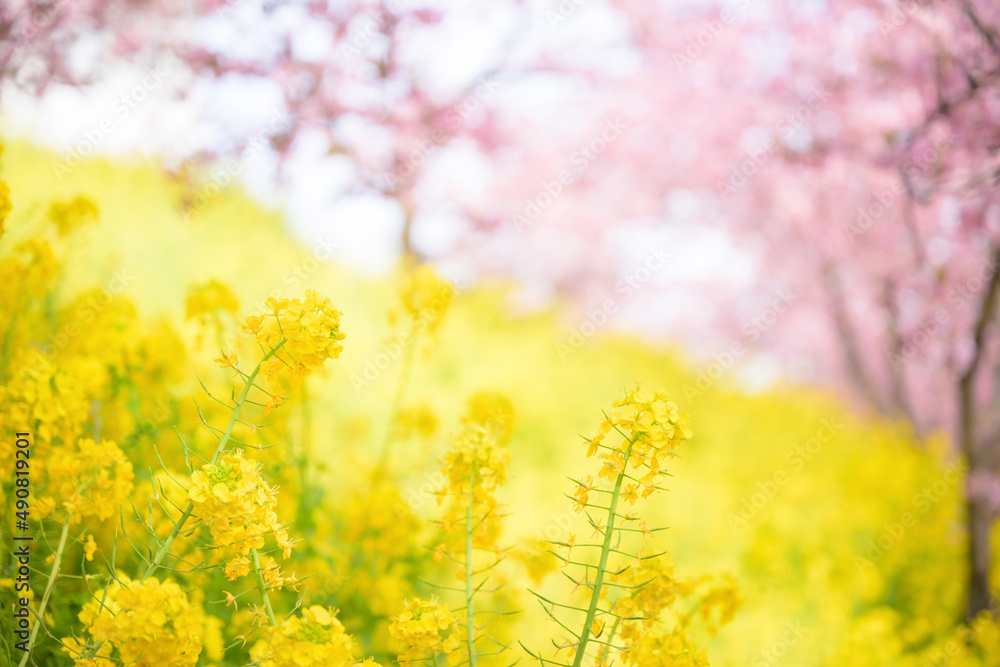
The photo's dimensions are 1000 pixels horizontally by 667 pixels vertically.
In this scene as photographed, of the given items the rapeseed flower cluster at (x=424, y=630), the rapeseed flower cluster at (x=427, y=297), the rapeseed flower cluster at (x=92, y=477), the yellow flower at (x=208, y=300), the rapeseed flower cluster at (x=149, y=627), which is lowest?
the rapeseed flower cluster at (x=149, y=627)

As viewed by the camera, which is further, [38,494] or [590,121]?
→ [590,121]

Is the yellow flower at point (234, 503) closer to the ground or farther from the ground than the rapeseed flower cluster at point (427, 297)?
closer to the ground

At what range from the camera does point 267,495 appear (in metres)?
1.16

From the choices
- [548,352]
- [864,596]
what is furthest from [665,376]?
[864,596]

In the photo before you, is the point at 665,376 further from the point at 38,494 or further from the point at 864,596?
the point at 38,494

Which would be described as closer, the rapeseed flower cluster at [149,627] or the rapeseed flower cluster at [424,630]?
the rapeseed flower cluster at [149,627]

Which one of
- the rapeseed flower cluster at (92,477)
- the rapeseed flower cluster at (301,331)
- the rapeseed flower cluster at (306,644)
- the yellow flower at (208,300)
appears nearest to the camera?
the rapeseed flower cluster at (306,644)

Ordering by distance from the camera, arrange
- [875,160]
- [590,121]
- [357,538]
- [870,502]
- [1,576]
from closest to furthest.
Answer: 1. [1,576]
2. [357,538]
3. [875,160]
4. [870,502]
5. [590,121]

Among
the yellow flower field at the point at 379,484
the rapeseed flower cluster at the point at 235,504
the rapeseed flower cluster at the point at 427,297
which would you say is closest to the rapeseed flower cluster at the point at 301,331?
the yellow flower field at the point at 379,484

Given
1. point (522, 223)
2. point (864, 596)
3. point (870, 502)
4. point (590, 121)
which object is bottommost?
point (864, 596)

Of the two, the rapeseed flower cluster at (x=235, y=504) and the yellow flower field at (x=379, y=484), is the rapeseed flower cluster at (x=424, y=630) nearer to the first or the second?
the yellow flower field at (x=379, y=484)

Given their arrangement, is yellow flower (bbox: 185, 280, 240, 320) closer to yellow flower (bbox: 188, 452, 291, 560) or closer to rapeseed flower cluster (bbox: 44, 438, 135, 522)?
rapeseed flower cluster (bbox: 44, 438, 135, 522)

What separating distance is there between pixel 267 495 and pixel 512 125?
239 inches

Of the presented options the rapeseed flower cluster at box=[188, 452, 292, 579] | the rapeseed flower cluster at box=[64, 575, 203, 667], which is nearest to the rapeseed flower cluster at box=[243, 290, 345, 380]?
the rapeseed flower cluster at box=[188, 452, 292, 579]
